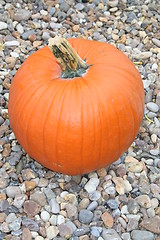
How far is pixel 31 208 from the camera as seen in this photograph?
7.32 feet

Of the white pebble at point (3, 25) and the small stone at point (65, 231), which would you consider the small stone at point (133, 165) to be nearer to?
the small stone at point (65, 231)

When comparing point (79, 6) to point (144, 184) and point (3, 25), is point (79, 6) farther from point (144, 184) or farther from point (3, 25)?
point (144, 184)

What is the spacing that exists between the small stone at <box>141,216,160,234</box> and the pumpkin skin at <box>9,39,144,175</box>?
38 cm

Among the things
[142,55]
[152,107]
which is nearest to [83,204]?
[152,107]

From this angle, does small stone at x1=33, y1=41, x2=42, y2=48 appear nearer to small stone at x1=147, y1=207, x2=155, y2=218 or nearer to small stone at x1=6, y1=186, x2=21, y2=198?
small stone at x1=6, y1=186, x2=21, y2=198

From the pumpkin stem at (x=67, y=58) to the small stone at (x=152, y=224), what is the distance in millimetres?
879

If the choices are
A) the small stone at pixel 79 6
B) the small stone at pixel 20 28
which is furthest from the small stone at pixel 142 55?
the small stone at pixel 20 28

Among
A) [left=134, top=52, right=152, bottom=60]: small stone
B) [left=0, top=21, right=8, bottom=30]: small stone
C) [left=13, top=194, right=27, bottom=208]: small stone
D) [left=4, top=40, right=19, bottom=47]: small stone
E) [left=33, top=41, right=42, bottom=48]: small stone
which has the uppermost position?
[left=0, top=21, right=8, bottom=30]: small stone

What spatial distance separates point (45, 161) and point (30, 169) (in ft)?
0.76

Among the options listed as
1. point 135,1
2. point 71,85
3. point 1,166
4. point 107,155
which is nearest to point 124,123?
point 107,155

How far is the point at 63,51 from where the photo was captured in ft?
6.81

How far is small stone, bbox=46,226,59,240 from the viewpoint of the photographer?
214cm

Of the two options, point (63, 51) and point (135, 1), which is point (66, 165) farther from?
point (135, 1)

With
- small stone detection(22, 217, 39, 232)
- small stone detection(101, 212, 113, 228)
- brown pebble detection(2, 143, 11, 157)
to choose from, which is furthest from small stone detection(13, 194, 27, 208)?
small stone detection(101, 212, 113, 228)
